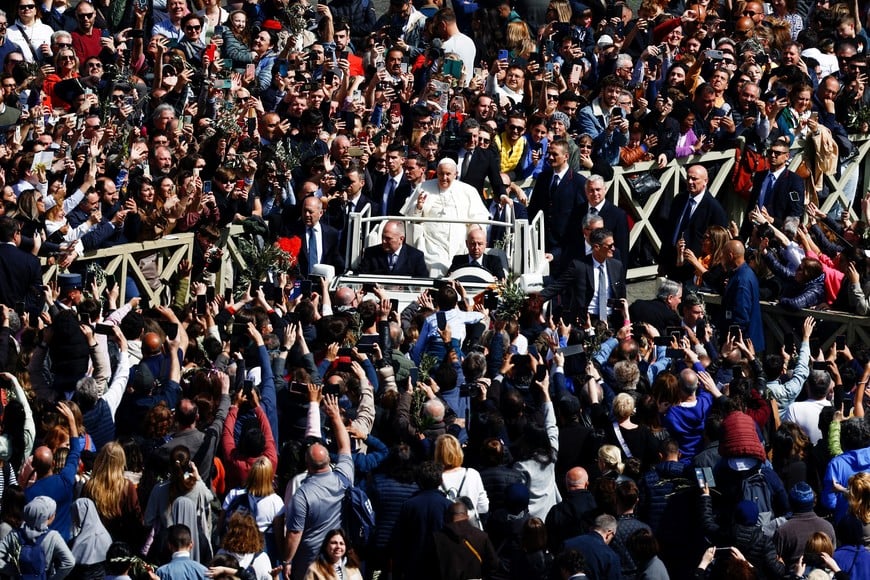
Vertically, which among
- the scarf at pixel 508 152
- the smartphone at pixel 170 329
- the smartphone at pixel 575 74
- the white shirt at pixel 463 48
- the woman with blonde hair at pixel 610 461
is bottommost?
the woman with blonde hair at pixel 610 461

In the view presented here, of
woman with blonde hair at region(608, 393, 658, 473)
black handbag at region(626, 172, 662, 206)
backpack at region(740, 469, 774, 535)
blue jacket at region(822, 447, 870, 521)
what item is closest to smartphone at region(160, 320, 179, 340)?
woman with blonde hair at region(608, 393, 658, 473)

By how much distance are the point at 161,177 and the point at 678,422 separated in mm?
6611

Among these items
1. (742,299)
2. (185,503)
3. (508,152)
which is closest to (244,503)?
(185,503)

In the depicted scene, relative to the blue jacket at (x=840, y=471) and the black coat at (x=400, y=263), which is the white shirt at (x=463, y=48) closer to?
the black coat at (x=400, y=263)

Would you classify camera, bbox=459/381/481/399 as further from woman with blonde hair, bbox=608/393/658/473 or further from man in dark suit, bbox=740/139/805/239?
man in dark suit, bbox=740/139/805/239

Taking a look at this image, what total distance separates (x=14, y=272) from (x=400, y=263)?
3965mm

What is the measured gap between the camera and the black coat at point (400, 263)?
66.3 ft

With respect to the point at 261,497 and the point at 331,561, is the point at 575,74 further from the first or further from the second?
the point at 331,561

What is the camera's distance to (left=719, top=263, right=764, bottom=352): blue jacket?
19203 mm

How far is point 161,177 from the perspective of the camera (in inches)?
778

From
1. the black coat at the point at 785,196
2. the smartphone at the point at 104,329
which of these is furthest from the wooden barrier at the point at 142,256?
the black coat at the point at 785,196

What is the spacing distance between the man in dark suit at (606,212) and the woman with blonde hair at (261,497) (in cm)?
723

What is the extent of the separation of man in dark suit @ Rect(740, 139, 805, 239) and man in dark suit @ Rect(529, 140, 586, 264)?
1.95 metres

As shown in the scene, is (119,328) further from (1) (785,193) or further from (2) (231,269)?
(1) (785,193)
